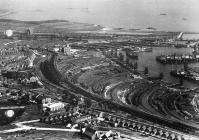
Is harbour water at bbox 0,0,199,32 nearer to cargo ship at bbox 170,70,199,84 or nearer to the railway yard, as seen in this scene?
the railway yard

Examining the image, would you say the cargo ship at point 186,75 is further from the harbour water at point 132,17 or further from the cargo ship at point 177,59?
the harbour water at point 132,17

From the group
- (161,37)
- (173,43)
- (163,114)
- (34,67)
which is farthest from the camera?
(161,37)

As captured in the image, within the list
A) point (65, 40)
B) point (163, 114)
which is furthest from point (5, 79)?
point (65, 40)

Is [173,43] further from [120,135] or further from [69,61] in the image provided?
[120,135]

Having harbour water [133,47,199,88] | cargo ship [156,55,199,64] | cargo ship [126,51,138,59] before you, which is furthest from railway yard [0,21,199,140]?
cargo ship [156,55,199,64]

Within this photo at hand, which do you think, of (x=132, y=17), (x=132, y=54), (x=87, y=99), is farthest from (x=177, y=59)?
(x=132, y=17)
